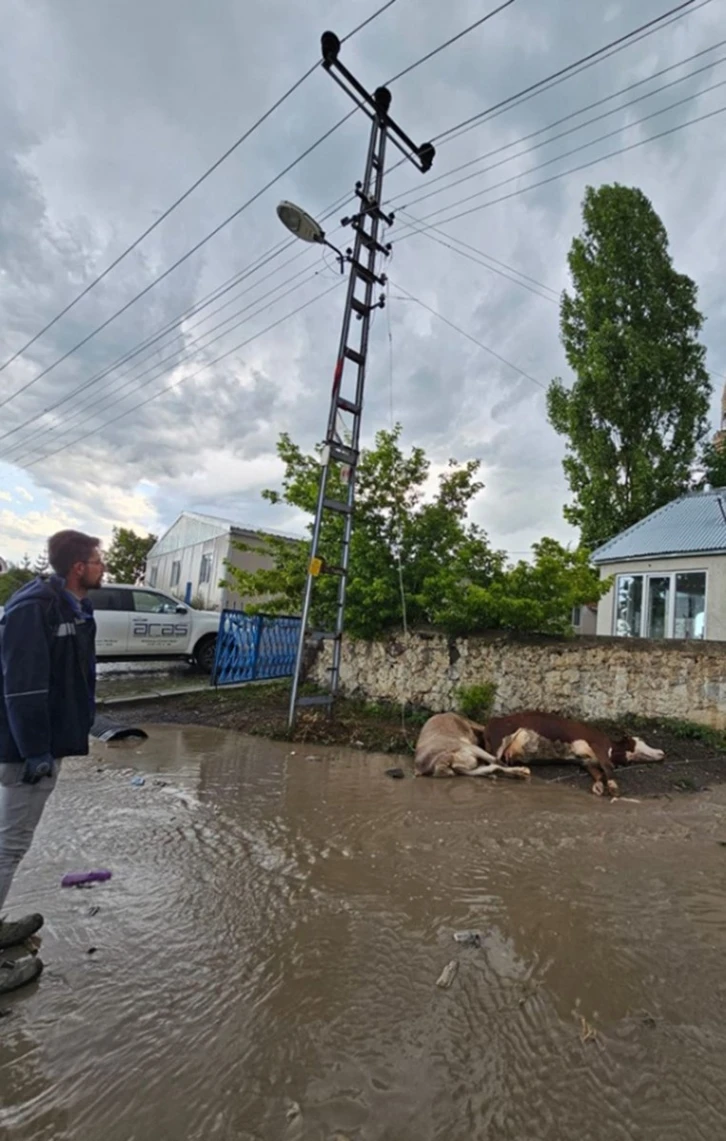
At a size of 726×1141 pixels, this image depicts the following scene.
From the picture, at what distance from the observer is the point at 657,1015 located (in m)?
1.98

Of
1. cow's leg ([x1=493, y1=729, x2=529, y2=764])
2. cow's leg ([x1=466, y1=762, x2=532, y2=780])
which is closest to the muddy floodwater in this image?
cow's leg ([x1=466, y1=762, x2=532, y2=780])

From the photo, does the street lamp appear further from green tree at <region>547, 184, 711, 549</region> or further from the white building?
green tree at <region>547, 184, 711, 549</region>

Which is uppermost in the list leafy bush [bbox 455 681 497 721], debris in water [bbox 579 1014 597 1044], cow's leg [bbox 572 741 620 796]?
leafy bush [bbox 455 681 497 721]

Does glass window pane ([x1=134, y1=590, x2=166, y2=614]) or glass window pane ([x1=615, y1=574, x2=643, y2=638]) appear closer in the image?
glass window pane ([x1=134, y1=590, x2=166, y2=614])

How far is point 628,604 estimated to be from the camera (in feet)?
39.1

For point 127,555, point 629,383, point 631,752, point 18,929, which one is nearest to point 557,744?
point 631,752

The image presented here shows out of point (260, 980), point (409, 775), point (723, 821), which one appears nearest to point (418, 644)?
point (409, 775)

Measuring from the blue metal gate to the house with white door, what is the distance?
746 cm

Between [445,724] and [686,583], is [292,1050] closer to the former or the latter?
[445,724]

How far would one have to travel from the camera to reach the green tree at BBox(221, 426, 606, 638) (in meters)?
7.05

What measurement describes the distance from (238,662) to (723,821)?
7.17 m

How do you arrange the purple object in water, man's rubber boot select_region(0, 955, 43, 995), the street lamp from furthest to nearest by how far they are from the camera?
the street lamp < the purple object in water < man's rubber boot select_region(0, 955, 43, 995)

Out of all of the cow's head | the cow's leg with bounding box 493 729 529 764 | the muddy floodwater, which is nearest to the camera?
the muddy floodwater

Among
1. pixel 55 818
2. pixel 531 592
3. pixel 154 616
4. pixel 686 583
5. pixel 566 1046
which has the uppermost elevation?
pixel 686 583
